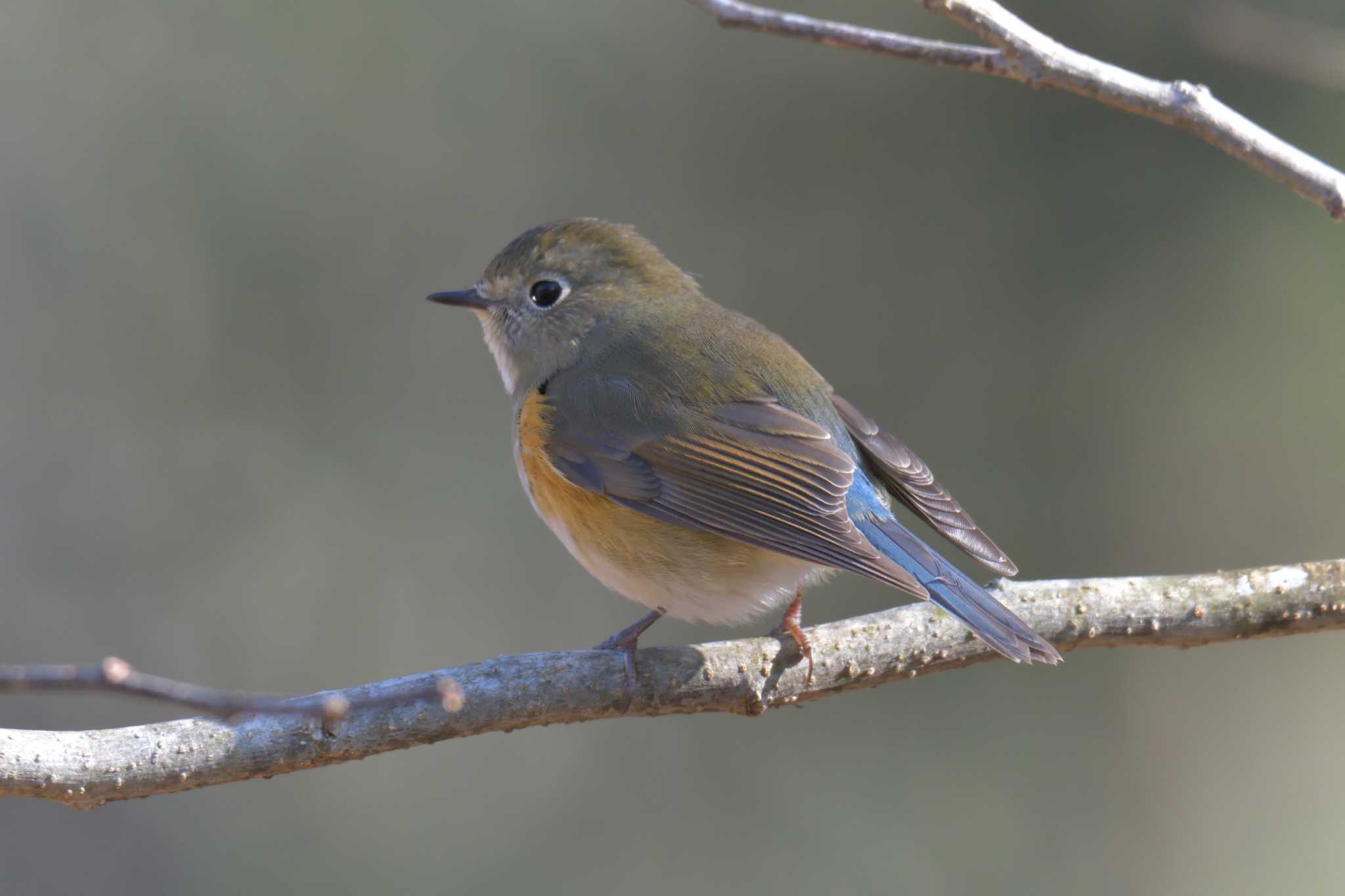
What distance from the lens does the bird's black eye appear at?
150 inches

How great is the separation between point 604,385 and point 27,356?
3445 millimetres

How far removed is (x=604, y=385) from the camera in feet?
11.4

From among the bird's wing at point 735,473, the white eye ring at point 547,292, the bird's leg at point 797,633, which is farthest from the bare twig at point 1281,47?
the white eye ring at point 547,292

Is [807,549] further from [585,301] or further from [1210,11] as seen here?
[1210,11]

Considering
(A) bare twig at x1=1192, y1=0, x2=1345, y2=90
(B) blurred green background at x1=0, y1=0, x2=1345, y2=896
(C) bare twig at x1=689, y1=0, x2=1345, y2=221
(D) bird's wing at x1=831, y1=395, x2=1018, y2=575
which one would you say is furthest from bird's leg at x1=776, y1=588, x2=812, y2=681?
(B) blurred green background at x1=0, y1=0, x2=1345, y2=896

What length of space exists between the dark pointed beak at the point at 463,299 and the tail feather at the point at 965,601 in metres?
1.46

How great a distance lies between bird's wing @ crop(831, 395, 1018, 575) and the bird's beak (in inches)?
42.5

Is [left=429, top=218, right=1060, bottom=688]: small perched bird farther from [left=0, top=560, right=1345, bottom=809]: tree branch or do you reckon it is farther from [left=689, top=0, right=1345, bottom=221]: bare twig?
[left=689, top=0, right=1345, bottom=221]: bare twig

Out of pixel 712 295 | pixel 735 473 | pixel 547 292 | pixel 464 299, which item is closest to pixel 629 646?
pixel 735 473

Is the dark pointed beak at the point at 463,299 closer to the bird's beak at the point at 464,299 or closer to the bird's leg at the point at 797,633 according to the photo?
the bird's beak at the point at 464,299

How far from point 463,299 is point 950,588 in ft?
5.95

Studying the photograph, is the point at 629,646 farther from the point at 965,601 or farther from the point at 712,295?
the point at 712,295

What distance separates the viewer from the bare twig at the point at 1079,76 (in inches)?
94.1

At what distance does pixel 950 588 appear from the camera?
272 cm
